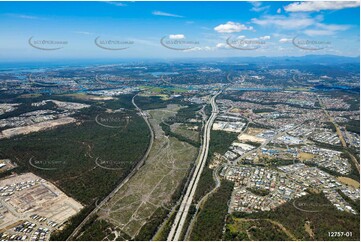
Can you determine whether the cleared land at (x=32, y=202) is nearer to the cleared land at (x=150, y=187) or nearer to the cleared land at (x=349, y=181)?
the cleared land at (x=150, y=187)

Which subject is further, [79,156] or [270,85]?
[270,85]

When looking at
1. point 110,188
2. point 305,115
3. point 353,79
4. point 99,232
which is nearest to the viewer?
point 99,232

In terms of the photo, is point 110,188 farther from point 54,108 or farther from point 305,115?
point 305,115

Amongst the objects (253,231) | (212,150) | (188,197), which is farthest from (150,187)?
(212,150)

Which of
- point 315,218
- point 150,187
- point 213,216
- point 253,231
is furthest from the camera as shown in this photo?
point 150,187

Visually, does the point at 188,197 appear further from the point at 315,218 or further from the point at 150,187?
the point at 315,218

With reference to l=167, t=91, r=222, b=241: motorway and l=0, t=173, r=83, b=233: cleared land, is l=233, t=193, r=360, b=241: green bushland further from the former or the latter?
l=0, t=173, r=83, b=233: cleared land

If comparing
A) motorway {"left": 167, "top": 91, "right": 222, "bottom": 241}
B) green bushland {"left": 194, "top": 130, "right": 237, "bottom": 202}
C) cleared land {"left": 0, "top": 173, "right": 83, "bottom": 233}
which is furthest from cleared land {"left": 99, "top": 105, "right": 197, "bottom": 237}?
cleared land {"left": 0, "top": 173, "right": 83, "bottom": 233}

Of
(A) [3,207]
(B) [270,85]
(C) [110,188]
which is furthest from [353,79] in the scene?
(A) [3,207]

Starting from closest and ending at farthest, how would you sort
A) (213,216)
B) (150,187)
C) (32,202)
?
(213,216), (32,202), (150,187)
